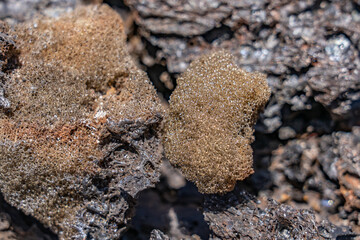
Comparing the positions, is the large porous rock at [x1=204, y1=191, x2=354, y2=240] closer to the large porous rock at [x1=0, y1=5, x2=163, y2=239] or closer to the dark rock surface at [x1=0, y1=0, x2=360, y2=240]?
the dark rock surface at [x1=0, y1=0, x2=360, y2=240]

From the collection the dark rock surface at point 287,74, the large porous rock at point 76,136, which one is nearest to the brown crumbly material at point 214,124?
the large porous rock at point 76,136

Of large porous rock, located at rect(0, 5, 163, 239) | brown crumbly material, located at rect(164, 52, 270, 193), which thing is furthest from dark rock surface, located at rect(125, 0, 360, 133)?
large porous rock, located at rect(0, 5, 163, 239)

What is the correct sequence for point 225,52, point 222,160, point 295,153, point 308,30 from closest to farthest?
point 222,160, point 225,52, point 308,30, point 295,153

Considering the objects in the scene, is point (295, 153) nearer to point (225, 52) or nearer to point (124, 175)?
point (225, 52)

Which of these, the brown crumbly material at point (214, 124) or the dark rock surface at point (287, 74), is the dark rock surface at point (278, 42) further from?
the brown crumbly material at point (214, 124)

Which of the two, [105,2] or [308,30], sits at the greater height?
[105,2]

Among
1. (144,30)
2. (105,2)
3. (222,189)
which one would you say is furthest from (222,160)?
(105,2)

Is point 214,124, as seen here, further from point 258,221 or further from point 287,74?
point 287,74
